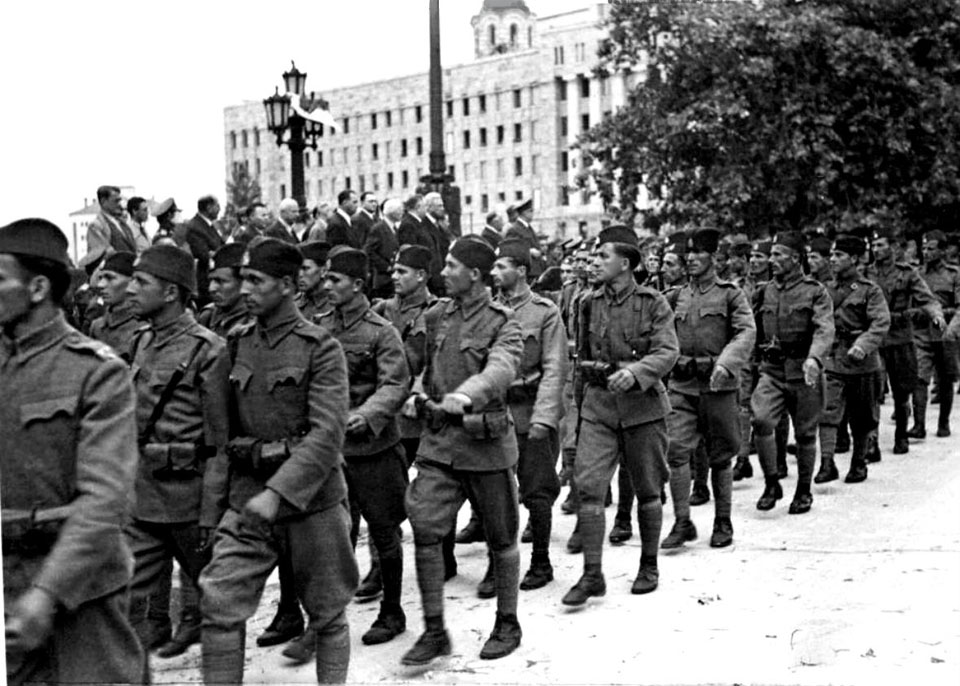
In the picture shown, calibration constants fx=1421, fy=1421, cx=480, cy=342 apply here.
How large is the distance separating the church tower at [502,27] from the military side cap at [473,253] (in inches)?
227

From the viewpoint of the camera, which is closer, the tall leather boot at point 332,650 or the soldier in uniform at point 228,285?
the tall leather boot at point 332,650

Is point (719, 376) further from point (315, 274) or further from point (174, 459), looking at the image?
point (174, 459)

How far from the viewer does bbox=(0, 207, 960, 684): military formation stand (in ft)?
14.3

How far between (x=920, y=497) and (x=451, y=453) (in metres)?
6.02

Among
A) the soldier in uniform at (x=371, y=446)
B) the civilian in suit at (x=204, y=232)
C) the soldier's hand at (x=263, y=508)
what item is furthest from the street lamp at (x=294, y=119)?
the soldier's hand at (x=263, y=508)

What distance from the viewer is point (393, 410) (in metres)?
7.50

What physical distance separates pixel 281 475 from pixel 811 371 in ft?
20.0

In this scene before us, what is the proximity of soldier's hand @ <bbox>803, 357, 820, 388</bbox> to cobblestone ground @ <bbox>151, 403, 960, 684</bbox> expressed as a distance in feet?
3.70

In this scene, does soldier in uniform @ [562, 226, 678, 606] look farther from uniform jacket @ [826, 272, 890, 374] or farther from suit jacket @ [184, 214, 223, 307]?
suit jacket @ [184, 214, 223, 307]

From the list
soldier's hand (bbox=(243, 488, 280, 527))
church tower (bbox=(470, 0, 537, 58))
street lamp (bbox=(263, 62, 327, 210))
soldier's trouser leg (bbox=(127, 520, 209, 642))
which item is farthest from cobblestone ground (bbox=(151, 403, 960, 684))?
street lamp (bbox=(263, 62, 327, 210))

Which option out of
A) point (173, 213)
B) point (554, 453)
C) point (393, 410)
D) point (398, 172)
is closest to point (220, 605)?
point (393, 410)

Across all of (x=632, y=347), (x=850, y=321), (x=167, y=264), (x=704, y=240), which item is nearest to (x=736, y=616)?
(x=632, y=347)

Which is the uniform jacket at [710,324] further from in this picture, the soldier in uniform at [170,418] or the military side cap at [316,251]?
the soldier in uniform at [170,418]

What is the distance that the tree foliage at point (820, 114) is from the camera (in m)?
25.9
